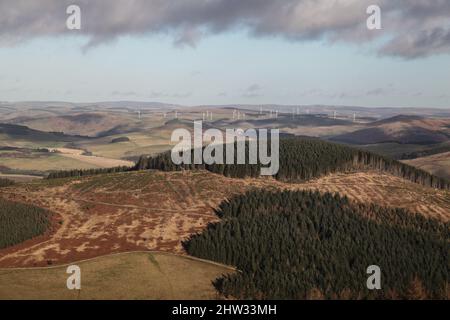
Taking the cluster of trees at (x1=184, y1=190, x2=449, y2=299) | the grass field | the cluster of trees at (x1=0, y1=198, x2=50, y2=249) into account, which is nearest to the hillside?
the cluster of trees at (x1=0, y1=198, x2=50, y2=249)

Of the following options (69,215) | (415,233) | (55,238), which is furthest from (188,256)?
(415,233)

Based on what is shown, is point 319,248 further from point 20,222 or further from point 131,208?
point 20,222

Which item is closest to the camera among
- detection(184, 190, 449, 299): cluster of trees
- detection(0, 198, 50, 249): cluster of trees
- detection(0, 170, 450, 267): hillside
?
detection(184, 190, 449, 299): cluster of trees

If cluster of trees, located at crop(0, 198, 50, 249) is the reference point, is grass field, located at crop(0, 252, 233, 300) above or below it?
below

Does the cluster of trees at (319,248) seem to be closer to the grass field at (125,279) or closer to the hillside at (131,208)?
the grass field at (125,279)

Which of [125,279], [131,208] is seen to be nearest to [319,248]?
[125,279]

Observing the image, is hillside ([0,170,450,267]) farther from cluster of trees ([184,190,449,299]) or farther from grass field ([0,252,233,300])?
cluster of trees ([184,190,449,299])
